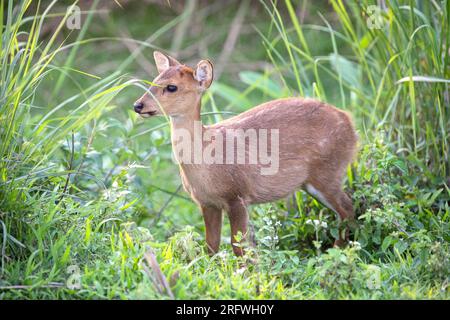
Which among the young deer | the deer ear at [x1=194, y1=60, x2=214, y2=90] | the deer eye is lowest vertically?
the young deer

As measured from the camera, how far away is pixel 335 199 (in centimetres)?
552

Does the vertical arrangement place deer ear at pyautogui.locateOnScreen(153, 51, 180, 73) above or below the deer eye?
above

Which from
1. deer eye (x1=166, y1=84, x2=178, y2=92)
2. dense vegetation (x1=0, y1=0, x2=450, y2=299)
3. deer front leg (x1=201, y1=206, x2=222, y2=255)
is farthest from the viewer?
deer front leg (x1=201, y1=206, x2=222, y2=255)

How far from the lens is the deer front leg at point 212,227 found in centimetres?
536

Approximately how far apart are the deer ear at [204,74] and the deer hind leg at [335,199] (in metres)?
1.08

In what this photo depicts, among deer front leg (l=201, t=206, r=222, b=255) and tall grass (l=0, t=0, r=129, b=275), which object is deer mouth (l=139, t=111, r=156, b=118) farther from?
deer front leg (l=201, t=206, r=222, b=255)

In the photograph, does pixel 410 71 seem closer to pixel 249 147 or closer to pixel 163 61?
pixel 249 147

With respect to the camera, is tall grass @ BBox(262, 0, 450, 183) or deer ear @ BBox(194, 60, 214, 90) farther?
tall grass @ BBox(262, 0, 450, 183)

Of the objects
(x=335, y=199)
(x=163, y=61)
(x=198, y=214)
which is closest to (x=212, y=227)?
(x=335, y=199)

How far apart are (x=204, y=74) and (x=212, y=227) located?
1071 millimetres

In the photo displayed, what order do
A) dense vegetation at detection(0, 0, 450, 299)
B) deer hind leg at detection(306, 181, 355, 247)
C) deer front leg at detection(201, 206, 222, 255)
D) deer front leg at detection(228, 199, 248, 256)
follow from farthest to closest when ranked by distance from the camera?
deer hind leg at detection(306, 181, 355, 247) → deer front leg at detection(201, 206, 222, 255) → deer front leg at detection(228, 199, 248, 256) → dense vegetation at detection(0, 0, 450, 299)

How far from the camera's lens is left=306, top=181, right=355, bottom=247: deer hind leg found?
18.1ft

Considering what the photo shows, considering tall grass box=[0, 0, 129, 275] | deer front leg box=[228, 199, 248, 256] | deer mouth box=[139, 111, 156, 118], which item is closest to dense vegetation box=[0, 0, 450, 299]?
tall grass box=[0, 0, 129, 275]
